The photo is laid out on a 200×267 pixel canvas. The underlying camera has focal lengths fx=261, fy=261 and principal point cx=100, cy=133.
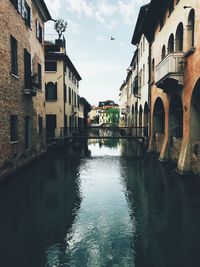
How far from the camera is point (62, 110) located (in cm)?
2800

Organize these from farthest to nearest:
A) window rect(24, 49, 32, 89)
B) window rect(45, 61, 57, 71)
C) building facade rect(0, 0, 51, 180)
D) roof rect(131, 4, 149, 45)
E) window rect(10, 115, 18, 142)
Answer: window rect(45, 61, 57, 71) → roof rect(131, 4, 149, 45) → window rect(24, 49, 32, 89) → window rect(10, 115, 18, 142) → building facade rect(0, 0, 51, 180)

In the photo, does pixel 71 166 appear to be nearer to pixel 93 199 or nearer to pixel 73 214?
pixel 93 199

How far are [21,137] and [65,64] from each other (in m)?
17.0

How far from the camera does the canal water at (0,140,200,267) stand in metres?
4.88

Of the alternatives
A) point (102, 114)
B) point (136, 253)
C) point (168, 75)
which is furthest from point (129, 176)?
point (102, 114)

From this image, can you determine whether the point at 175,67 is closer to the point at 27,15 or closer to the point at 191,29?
the point at 191,29

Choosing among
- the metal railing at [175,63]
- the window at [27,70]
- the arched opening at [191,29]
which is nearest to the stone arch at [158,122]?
the metal railing at [175,63]

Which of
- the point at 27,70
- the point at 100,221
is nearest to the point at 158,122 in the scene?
the point at 27,70

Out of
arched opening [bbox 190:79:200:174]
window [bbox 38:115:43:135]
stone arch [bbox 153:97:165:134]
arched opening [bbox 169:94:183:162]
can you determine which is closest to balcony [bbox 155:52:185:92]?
arched opening [bbox 190:79:200:174]

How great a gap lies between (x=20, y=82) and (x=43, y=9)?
8.03 m

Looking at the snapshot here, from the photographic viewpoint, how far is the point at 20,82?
45.5 ft

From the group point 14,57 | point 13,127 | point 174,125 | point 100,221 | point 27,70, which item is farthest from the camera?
point 27,70

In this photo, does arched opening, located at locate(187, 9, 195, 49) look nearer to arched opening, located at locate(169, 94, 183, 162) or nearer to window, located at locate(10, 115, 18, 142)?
arched opening, located at locate(169, 94, 183, 162)

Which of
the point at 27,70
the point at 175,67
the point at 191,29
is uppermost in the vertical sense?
the point at 191,29
